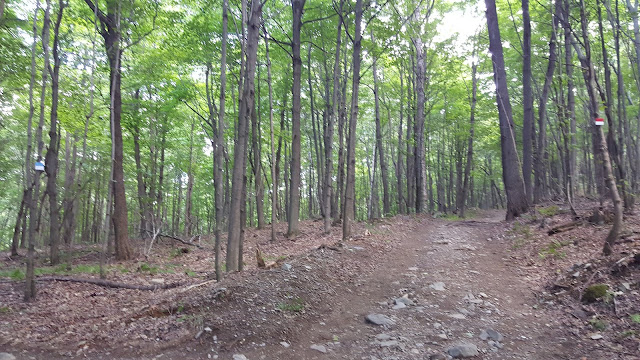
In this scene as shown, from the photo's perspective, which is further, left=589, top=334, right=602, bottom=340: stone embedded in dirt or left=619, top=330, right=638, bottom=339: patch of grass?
left=589, top=334, right=602, bottom=340: stone embedded in dirt

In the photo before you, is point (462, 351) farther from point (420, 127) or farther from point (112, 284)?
point (420, 127)

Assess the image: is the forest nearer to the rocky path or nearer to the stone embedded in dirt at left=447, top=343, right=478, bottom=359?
the rocky path

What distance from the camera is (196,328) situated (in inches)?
186

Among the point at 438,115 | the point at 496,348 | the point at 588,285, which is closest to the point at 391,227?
the point at 588,285

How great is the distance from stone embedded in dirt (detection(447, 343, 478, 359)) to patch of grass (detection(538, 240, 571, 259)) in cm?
419

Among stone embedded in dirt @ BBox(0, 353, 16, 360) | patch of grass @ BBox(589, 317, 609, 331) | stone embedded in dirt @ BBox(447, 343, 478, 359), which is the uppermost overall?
patch of grass @ BBox(589, 317, 609, 331)

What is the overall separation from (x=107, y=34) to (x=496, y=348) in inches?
474

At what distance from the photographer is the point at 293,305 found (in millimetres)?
5297

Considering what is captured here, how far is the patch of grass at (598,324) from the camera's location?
165 inches

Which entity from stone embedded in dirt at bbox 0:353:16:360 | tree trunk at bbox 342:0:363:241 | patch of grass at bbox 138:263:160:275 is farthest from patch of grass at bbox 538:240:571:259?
patch of grass at bbox 138:263:160:275

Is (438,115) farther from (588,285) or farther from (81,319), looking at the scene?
(81,319)

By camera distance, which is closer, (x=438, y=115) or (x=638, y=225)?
(x=638, y=225)

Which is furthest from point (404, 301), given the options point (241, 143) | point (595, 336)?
point (241, 143)

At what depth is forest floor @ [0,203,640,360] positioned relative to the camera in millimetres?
4199
